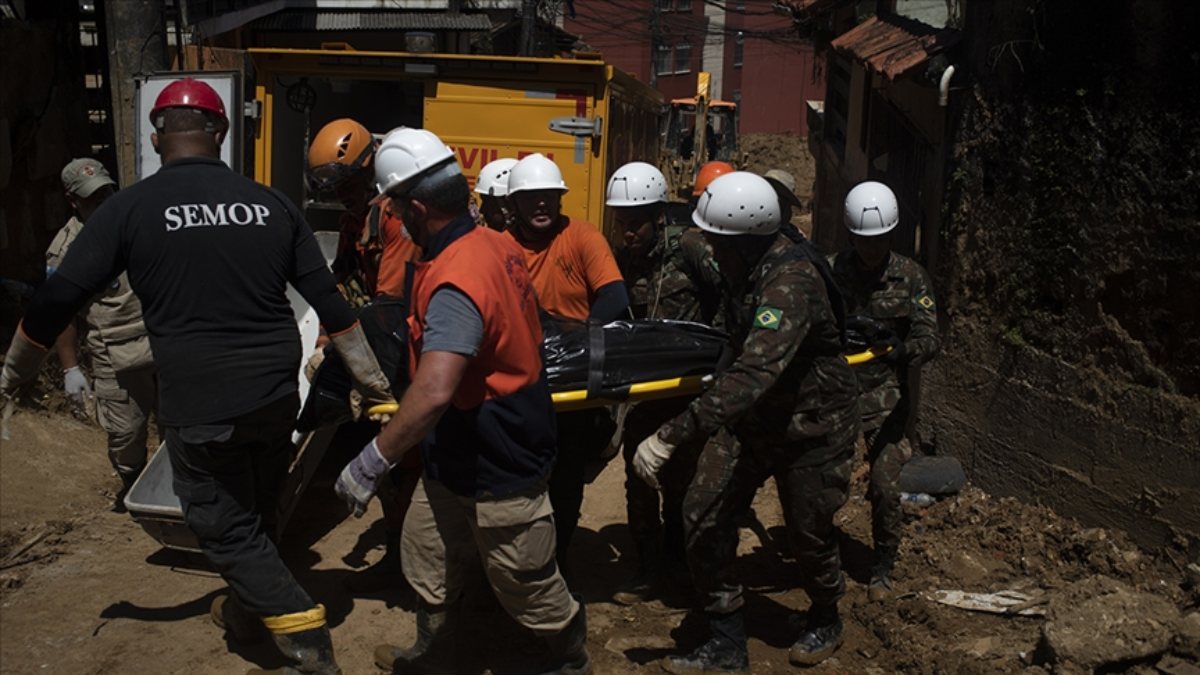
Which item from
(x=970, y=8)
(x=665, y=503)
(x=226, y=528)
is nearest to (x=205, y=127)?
(x=226, y=528)

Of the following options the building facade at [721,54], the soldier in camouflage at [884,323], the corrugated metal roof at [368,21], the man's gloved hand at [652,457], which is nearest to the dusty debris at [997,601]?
the soldier in camouflage at [884,323]

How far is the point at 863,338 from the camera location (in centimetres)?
459

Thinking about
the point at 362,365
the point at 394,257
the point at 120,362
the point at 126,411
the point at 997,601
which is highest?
the point at 394,257

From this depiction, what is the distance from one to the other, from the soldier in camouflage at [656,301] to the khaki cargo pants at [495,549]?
1.29 m

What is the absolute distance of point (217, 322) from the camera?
11.7 ft

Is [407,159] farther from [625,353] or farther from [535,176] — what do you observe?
[535,176]

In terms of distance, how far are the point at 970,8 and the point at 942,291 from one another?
5.36 ft

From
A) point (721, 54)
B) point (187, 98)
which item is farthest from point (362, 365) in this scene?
point (721, 54)

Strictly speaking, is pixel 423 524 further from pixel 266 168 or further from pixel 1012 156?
pixel 266 168

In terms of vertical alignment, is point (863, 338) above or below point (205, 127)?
below

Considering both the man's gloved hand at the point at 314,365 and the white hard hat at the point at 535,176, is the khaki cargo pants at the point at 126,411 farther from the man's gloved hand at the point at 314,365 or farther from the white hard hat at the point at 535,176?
the white hard hat at the point at 535,176

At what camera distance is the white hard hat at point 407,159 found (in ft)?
10.7

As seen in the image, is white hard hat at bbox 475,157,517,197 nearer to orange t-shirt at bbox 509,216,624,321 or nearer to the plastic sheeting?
orange t-shirt at bbox 509,216,624,321

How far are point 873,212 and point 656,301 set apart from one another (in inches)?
43.3
